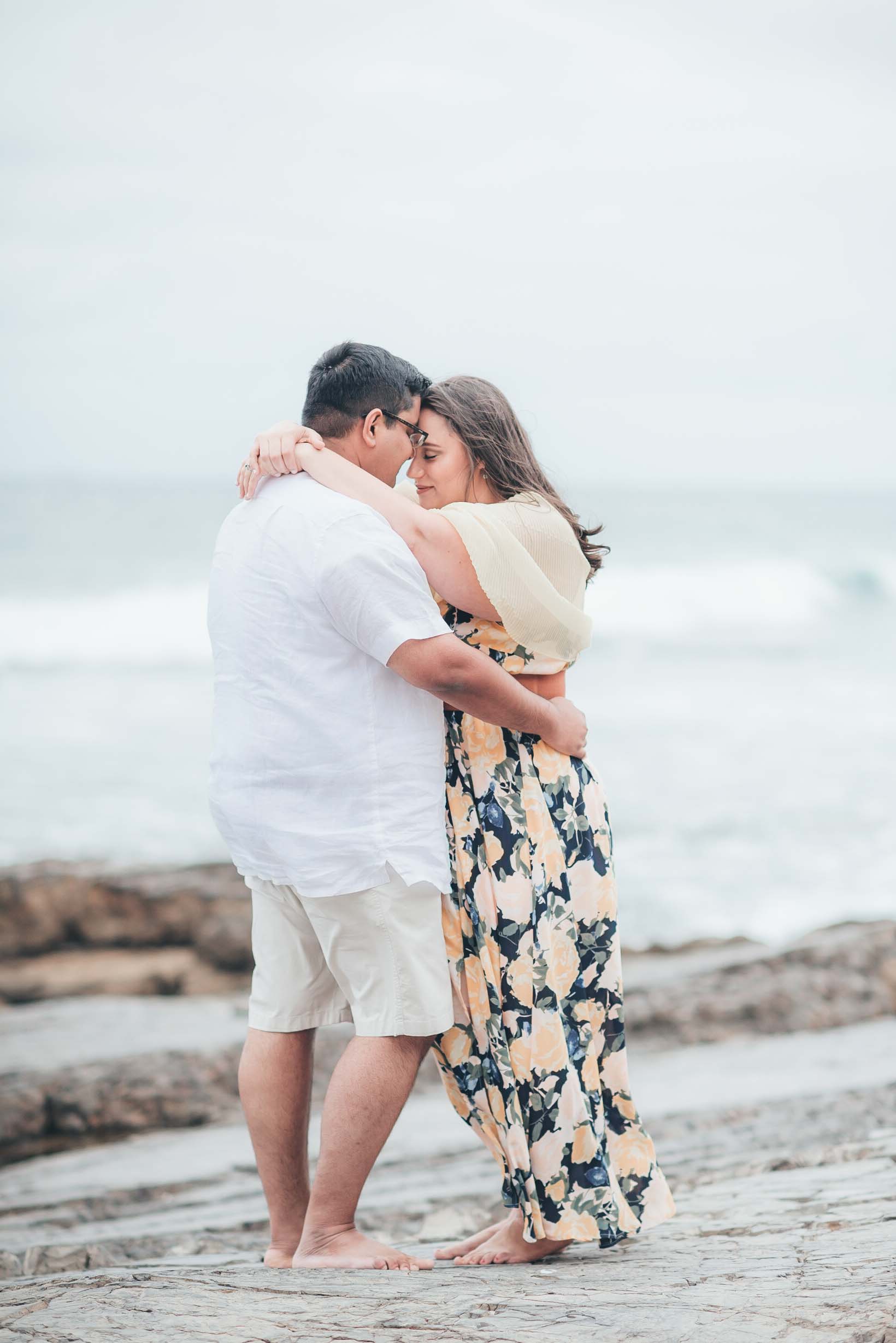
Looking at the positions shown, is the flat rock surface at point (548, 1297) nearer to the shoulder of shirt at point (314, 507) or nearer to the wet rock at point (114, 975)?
the shoulder of shirt at point (314, 507)

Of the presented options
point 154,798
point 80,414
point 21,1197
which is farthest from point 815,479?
point 21,1197

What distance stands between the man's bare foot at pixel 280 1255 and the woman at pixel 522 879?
1.10 ft

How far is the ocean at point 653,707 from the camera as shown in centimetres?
1053

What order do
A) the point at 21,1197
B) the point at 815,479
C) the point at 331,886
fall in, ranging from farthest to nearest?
1. the point at 815,479
2. the point at 21,1197
3. the point at 331,886

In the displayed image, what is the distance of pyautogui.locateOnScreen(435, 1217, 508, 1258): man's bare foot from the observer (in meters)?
2.69

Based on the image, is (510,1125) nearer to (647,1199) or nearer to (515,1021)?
(515,1021)

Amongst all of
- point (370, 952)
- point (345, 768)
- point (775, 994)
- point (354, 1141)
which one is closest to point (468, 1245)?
point (354, 1141)

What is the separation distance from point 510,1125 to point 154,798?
11.0m

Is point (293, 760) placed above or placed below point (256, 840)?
above

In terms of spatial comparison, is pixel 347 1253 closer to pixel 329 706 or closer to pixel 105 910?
pixel 329 706

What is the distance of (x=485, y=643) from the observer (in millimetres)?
2660

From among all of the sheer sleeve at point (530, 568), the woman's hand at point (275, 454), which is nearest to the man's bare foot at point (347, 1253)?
the sheer sleeve at point (530, 568)

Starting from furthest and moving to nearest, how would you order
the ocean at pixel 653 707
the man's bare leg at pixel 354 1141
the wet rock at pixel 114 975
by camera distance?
1. the ocean at pixel 653 707
2. the wet rock at pixel 114 975
3. the man's bare leg at pixel 354 1141

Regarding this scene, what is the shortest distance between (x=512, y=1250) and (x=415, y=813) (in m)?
1.00
